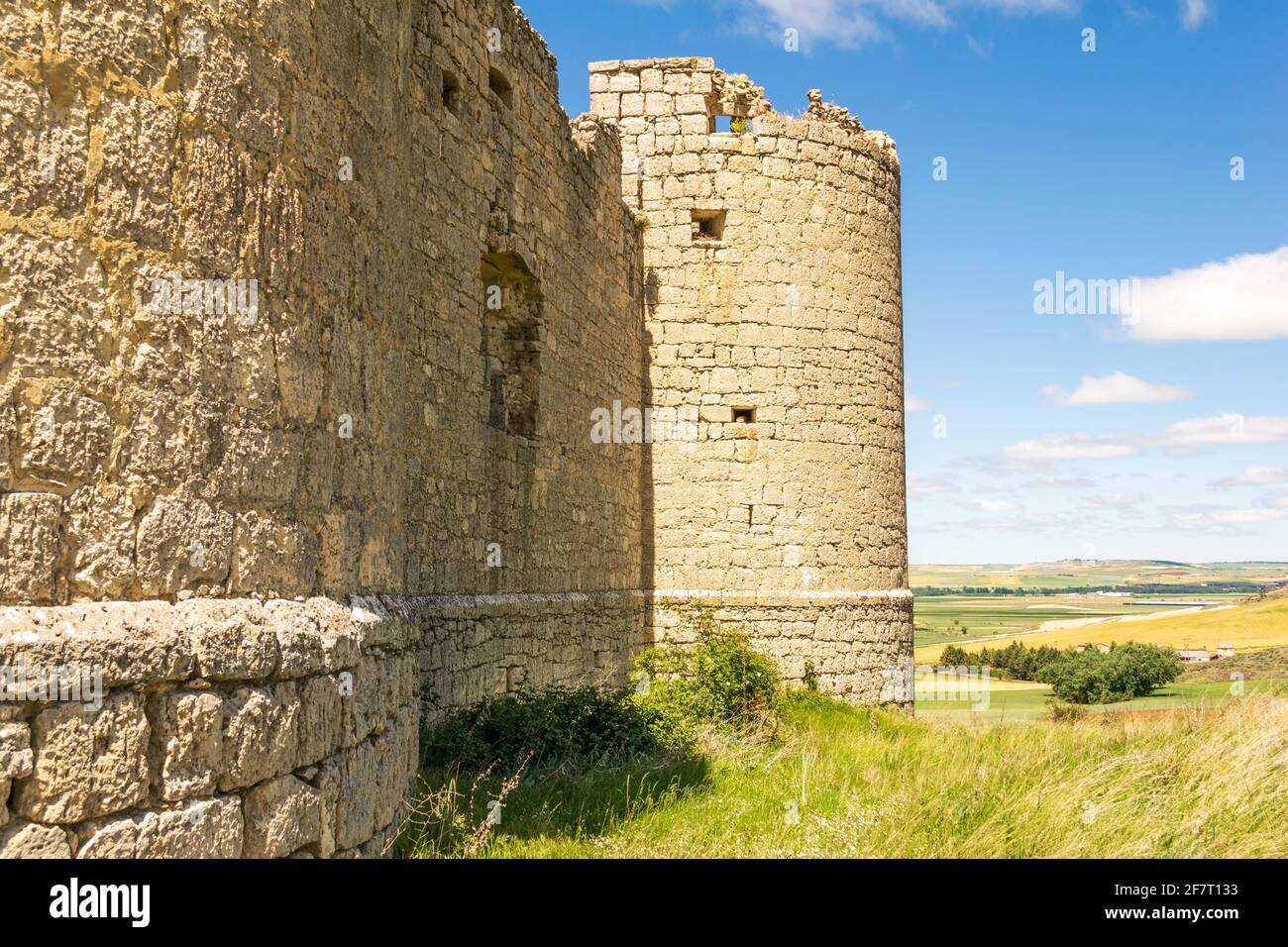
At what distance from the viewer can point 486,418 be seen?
8.23 meters

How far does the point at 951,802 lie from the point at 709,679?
4.67 m

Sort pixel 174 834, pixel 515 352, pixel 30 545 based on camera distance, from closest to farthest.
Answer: pixel 30 545 → pixel 174 834 → pixel 515 352

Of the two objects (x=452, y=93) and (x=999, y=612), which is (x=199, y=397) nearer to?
(x=452, y=93)

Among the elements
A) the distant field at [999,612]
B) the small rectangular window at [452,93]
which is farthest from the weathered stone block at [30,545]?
the distant field at [999,612]

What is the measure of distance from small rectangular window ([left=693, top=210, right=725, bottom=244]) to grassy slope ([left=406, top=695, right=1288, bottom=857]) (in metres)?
6.30

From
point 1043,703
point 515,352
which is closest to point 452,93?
point 515,352

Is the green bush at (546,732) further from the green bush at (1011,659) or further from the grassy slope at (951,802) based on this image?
the green bush at (1011,659)

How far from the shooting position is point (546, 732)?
689cm

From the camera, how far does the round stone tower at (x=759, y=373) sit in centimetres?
1223

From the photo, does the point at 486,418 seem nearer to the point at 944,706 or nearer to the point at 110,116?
the point at 110,116

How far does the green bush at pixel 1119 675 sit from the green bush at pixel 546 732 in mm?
7651

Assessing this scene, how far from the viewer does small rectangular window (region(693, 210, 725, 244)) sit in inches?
493

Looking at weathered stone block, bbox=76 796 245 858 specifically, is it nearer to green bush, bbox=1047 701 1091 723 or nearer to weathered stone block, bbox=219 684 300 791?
weathered stone block, bbox=219 684 300 791

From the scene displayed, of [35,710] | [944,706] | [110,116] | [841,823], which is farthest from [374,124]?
[944,706]
